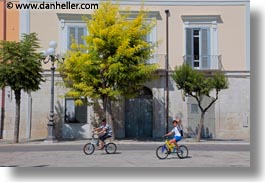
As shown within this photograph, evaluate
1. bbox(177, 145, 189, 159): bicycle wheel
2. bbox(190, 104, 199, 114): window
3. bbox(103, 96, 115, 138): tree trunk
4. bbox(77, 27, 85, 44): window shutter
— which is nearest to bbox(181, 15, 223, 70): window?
bbox(190, 104, 199, 114): window

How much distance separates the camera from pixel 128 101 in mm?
20047

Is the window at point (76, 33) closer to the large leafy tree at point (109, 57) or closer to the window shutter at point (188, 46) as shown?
the large leafy tree at point (109, 57)

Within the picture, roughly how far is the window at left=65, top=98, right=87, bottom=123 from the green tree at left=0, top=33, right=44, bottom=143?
2299 millimetres

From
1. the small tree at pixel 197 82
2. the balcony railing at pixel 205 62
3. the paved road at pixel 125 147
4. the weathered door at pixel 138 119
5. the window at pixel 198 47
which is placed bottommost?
the paved road at pixel 125 147

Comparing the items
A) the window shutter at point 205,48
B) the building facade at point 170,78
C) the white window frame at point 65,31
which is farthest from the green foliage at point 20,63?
the window shutter at point 205,48

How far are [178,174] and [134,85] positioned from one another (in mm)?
8636

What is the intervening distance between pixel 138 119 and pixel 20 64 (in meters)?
5.46

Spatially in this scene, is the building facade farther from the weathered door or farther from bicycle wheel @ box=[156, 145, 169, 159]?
bicycle wheel @ box=[156, 145, 169, 159]

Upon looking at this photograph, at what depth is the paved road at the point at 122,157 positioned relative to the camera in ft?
37.5

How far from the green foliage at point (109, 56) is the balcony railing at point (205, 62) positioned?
2145 mm

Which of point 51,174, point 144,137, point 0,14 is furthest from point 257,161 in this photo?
point 0,14

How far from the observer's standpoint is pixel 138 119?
20.2 m

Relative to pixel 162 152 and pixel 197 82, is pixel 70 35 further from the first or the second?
pixel 162 152

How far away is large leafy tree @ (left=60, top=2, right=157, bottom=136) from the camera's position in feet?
56.7
